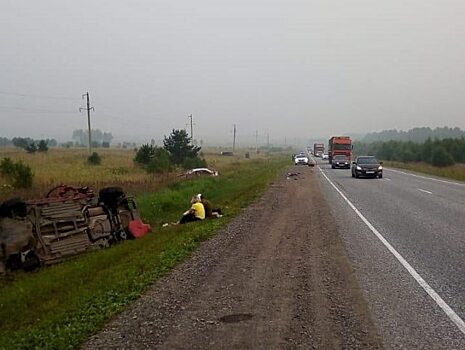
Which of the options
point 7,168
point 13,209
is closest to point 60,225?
point 13,209

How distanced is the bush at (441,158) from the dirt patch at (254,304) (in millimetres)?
74782

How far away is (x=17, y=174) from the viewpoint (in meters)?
29.3

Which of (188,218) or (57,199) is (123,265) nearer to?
(57,199)

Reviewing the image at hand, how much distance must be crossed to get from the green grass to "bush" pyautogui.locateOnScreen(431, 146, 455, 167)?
7084cm

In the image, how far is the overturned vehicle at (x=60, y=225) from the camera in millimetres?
13852

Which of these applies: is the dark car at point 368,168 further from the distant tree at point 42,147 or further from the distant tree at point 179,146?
the distant tree at point 42,147

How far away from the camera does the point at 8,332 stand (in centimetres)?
781

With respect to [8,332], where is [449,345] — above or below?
above

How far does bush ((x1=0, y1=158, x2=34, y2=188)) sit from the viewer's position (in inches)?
1145

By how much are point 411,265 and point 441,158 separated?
3078 inches

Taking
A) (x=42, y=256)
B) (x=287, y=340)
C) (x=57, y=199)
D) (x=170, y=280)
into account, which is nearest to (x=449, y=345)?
(x=287, y=340)

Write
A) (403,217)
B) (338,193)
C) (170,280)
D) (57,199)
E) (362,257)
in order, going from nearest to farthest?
(170,280) → (362,257) → (57,199) → (403,217) → (338,193)

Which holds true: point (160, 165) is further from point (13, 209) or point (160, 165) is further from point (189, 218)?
point (13, 209)

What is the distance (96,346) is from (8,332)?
2486 mm
